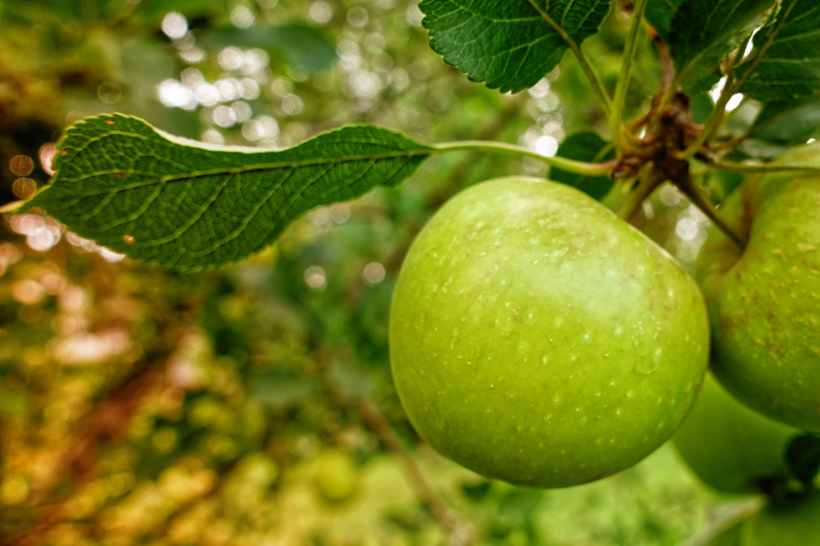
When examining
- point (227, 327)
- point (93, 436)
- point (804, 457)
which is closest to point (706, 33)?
point (804, 457)

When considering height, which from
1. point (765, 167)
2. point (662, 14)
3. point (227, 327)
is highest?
point (662, 14)

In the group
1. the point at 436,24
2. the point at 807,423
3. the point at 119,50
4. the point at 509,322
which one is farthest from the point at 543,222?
the point at 119,50

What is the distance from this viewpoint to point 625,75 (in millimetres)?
515

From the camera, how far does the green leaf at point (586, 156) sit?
0.66 m

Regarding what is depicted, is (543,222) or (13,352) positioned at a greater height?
(543,222)

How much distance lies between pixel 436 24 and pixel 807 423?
21.2 inches

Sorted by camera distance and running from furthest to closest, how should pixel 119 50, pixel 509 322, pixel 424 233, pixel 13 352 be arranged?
1. pixel 13 352
2. pixel 119 50
3. pixel 424 233
4. pixel 509 322

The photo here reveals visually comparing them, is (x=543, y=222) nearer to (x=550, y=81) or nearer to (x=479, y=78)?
(x=479, y=78)

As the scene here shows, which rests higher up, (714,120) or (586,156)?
(714,120)

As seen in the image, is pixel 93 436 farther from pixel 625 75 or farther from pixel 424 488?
pixel 625 75

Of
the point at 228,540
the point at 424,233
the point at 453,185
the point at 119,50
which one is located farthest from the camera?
the point at 453,185

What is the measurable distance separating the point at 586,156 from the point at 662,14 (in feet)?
0.61

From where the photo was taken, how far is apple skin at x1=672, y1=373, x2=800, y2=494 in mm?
826

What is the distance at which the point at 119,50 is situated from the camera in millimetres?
1124
